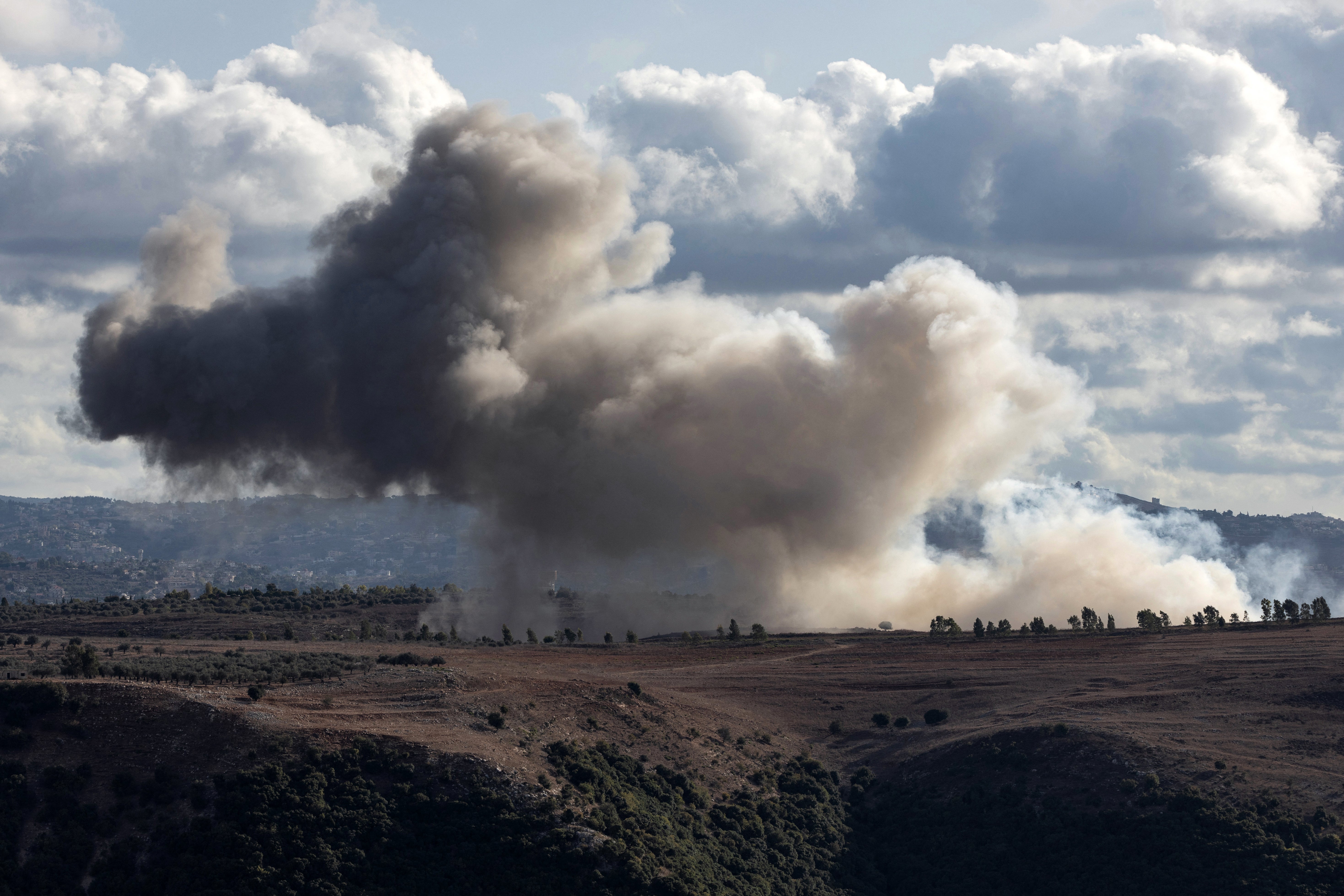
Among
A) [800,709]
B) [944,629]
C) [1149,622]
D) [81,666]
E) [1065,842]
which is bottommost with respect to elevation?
[1065,842]

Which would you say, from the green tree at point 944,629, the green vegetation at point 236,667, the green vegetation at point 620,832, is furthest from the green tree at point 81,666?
the green tree at point 944,629

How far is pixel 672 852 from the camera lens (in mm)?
59031

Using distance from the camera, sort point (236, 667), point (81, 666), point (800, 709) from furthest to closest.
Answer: point (800, 709) < point (236, 667) < point (81, 666)

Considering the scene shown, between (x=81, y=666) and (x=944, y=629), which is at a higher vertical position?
(x=944, y=629)

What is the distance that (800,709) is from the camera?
284 feet

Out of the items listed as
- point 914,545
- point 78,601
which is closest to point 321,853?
point 78,601

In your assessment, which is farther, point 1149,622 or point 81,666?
point 1149,622

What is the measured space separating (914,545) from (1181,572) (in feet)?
104

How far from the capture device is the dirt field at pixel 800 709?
60031 millimetres

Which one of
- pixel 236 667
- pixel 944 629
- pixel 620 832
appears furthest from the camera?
pixel 944 629

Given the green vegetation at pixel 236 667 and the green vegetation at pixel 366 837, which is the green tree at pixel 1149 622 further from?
the green vegetation at pixel 236 667

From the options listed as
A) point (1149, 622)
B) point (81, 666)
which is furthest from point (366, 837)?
point (1149, 622)

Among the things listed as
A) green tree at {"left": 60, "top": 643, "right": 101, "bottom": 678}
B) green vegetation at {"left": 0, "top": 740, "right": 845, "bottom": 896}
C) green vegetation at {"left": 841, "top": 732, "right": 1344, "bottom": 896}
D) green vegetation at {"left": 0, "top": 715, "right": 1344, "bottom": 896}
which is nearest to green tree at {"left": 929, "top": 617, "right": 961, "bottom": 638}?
green vegetation at {"left": 0, "top": 715, "right": 1344, "bottom": 896}

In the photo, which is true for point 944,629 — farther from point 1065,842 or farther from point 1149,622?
point 1065,842
